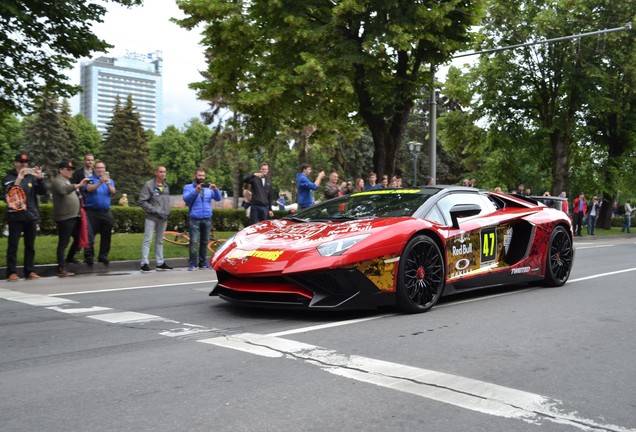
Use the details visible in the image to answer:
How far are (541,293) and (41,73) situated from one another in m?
12.0

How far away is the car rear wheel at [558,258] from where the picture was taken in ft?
27.7

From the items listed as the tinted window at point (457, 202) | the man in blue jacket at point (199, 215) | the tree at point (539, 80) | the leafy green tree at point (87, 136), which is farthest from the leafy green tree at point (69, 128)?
the tinted window at point (457, 202)

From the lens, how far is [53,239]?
15.0 metres

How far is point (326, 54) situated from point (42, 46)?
7575 mm

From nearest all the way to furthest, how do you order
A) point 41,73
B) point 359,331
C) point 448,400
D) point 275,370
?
point 448,400 → point 275,370 → point 359,331 → point 41,73

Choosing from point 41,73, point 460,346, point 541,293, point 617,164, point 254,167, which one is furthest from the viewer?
point 254,167

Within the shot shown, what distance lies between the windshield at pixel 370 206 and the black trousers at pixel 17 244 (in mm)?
5122

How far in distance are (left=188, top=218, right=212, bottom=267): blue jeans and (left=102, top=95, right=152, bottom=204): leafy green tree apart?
55975 mm

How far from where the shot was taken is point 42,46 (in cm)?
1412

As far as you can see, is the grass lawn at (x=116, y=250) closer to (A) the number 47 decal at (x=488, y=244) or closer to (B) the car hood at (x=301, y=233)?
(B) the car hood at (x=301, y=233)

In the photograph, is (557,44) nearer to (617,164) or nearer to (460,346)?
(617,164)

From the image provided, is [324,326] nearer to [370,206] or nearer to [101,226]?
[370,206]

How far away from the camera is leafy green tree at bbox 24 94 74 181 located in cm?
6028

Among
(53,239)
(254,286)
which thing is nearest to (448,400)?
(254,286)
